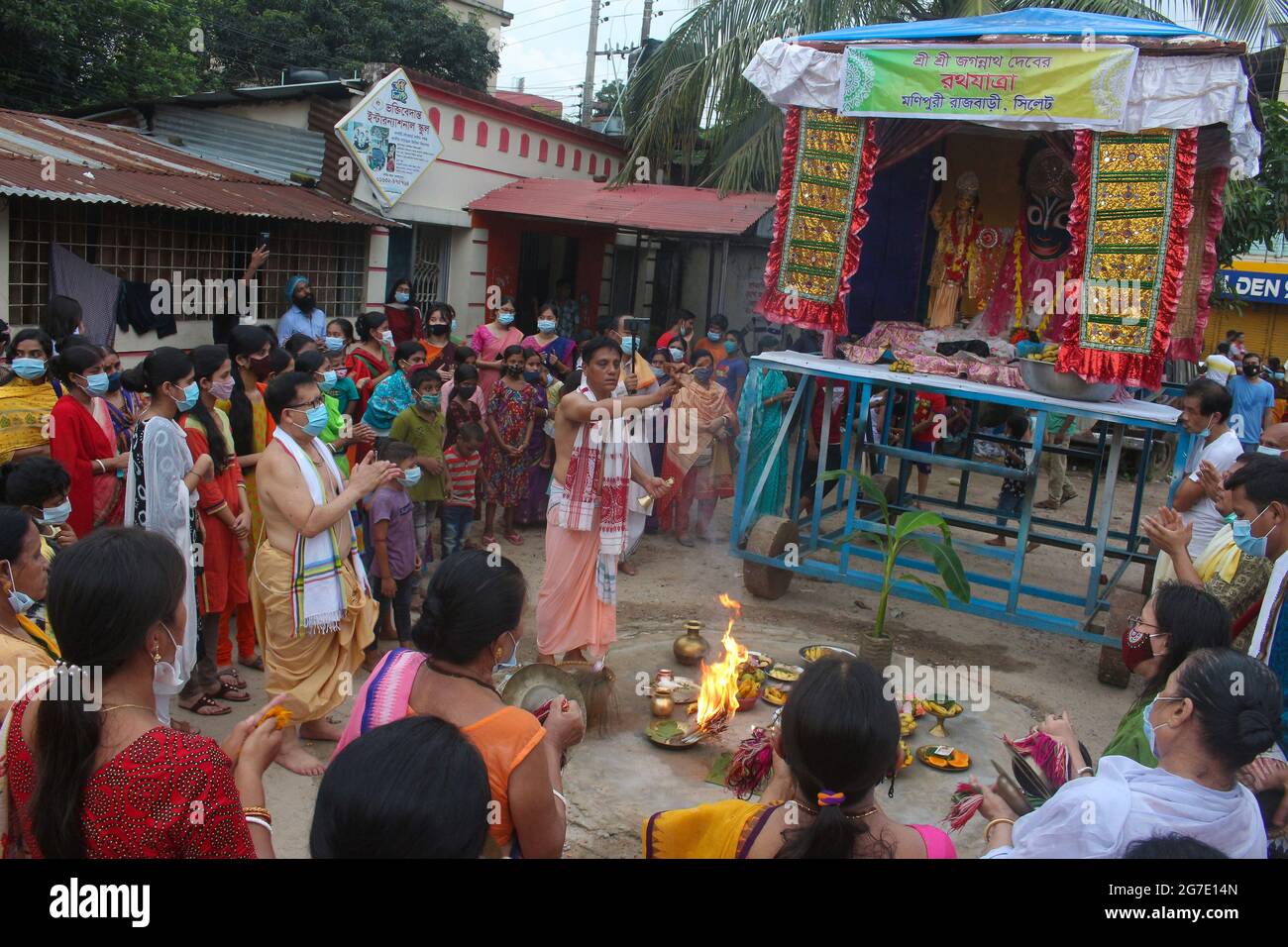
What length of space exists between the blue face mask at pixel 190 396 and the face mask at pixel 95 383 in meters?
0.55

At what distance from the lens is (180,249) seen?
10148mm

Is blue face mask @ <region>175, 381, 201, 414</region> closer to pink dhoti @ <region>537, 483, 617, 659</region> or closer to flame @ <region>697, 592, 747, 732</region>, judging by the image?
pink dhoti @ <region>537, 483, 617, 659</region>

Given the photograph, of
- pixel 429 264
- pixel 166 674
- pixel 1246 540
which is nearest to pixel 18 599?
pixel 166 674

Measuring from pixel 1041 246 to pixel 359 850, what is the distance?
356 inches

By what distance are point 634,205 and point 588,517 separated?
29.9 ft

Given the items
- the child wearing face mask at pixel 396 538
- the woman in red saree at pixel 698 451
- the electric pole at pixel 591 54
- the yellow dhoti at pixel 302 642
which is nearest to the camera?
the yellow dhoti at pixel 302 642

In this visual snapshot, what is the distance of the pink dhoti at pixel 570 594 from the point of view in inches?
230

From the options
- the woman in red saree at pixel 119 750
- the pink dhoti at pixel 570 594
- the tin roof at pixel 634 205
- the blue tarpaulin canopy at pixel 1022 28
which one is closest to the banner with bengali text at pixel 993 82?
the blue tarpaulin canopy at pixel 1022 28

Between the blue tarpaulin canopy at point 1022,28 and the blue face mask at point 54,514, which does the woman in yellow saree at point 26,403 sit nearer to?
the blue face mask at point 54,514

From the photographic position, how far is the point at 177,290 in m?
10.1

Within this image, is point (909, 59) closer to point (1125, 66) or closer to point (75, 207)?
point (1125, 66)

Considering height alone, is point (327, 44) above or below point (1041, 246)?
above

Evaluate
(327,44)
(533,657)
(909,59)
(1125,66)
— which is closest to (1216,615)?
(533,657)

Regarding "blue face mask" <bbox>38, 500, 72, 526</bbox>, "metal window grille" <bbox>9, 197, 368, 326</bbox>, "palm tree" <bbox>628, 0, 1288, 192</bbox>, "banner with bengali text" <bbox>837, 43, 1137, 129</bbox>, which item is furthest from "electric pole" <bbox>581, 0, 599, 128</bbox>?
"blue face mask" <bbox>38, 500, 72, 526</bbox>
